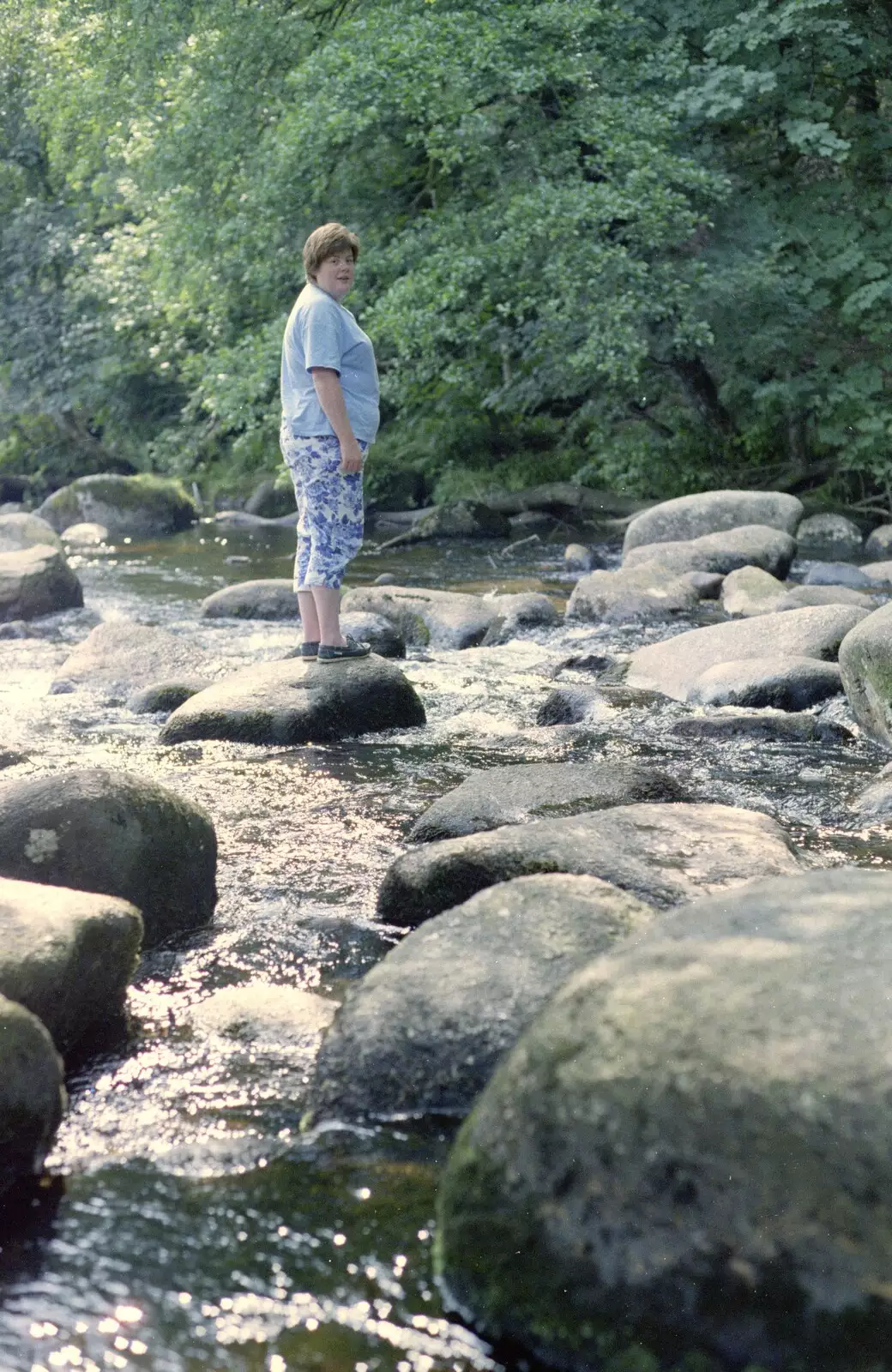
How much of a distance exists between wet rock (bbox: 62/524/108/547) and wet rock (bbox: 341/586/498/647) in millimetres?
8681

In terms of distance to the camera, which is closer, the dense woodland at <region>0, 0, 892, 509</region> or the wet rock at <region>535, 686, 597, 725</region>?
the wet rock at <region>535, 686, 597, 725</region>

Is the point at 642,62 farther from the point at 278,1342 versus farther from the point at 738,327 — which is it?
the point at 278,1342

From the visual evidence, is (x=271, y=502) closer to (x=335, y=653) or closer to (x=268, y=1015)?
(x=335, y=653)

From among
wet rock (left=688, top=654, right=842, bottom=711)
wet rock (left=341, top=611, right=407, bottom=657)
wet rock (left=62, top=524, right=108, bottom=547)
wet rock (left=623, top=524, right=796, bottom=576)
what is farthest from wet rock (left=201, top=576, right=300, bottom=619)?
wet rock (left=62, top=524, right=108, bottom=547)

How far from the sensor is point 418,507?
809 inches

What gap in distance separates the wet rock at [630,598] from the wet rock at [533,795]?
533 centimetres

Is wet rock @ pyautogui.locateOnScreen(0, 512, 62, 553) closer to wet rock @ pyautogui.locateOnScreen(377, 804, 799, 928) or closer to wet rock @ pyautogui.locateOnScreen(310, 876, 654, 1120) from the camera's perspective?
wet rock @ pyautogui.locateOnScreen(377, 804, 799, 928)

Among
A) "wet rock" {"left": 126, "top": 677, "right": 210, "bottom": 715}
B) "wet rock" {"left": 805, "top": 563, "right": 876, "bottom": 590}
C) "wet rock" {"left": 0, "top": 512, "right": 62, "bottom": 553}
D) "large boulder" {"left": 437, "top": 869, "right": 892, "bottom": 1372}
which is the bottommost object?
"wet rock" {"left": 805, "top": 563, "right": 876, "bottom": 590}

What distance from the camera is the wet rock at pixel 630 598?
1046 centimetres

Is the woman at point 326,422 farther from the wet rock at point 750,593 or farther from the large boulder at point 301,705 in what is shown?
the wet rock at point 750,593

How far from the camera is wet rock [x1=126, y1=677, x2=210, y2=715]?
730 centimetres

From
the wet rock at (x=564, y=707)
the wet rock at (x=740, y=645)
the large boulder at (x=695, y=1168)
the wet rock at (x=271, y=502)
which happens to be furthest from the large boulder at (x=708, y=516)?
the large boulder at (x=695, y=1168)

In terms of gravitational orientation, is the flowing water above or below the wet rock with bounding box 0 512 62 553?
above

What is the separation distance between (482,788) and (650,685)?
3.05 m
